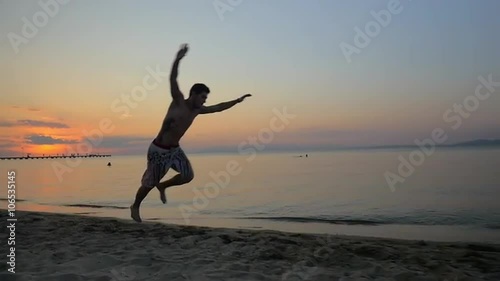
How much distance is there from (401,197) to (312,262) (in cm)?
1287

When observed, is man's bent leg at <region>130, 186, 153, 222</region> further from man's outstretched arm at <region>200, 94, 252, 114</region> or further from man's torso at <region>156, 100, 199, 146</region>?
man's outstretched arm at <region>200, 94, 252, 114</region>

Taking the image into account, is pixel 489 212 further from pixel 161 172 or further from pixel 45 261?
pixel 45 261

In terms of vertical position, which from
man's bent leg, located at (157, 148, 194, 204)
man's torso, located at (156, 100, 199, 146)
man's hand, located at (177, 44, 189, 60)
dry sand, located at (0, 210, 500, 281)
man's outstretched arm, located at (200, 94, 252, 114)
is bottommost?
dry sand, located at (0, 210, 500, 281)

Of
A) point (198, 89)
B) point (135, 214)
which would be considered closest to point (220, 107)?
point (198, 89)

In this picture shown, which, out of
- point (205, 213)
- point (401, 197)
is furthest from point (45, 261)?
Answer: point (401, 197)

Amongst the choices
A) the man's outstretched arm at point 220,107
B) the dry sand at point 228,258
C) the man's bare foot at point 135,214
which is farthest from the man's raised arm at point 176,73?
the dry sand at point 228,258

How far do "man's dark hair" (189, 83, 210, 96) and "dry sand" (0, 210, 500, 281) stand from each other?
6.89 ft

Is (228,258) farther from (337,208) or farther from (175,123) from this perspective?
(337,208)

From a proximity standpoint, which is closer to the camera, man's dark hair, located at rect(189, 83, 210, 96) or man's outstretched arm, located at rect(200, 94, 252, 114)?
man's dark hair, located at rect(189, 83, 210, 96)

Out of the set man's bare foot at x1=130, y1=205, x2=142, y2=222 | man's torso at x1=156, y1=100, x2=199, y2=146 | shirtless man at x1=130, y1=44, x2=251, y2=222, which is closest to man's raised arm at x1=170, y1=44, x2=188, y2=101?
shirtless man at x1=130, y1=44, x2=251, y2=222

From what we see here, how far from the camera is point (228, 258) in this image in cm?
523

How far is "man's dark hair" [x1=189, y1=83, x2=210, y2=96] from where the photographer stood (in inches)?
223

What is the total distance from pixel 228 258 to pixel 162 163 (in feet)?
5.24

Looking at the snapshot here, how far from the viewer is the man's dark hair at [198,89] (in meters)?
5.66
